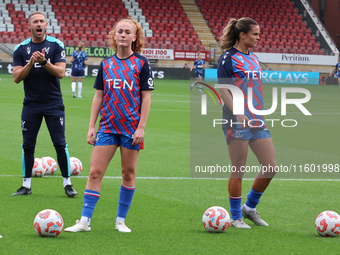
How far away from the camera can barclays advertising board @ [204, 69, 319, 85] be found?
33219 millimetres

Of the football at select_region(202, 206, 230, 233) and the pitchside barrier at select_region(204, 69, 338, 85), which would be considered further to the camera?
the pitchside barrier at select_region(204, 69, 338, 85)

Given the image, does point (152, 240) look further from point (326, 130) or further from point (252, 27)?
point (326, 130)

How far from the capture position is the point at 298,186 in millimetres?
6570

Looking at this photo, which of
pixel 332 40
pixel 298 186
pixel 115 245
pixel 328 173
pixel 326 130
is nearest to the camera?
pixel 115 245

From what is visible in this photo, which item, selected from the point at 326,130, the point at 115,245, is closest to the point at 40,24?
the point at 115,245

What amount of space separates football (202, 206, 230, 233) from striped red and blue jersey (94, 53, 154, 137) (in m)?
1.08

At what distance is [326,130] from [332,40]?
32043mm

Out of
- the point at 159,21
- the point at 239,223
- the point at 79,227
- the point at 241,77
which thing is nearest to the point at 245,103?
the point at 241,77

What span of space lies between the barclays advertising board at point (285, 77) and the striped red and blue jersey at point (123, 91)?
27703mm

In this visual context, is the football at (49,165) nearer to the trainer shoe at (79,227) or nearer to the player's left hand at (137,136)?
the trainer shoe at (79,227)

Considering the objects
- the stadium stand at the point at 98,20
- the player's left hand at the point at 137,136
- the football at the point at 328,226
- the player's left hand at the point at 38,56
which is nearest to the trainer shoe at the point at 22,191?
the player's left hand at the point at 38,56

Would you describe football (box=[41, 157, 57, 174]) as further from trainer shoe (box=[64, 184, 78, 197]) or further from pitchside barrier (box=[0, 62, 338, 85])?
pitchside barrier (box=[0, 62, 338, 85])

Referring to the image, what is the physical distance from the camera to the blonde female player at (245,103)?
169 inches

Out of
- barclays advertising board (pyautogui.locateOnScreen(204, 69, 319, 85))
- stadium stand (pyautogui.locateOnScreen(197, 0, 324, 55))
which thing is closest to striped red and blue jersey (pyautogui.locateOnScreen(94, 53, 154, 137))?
barclays advertising board (pyautogui.locateOnScreen(204, 69, 319, 85))
